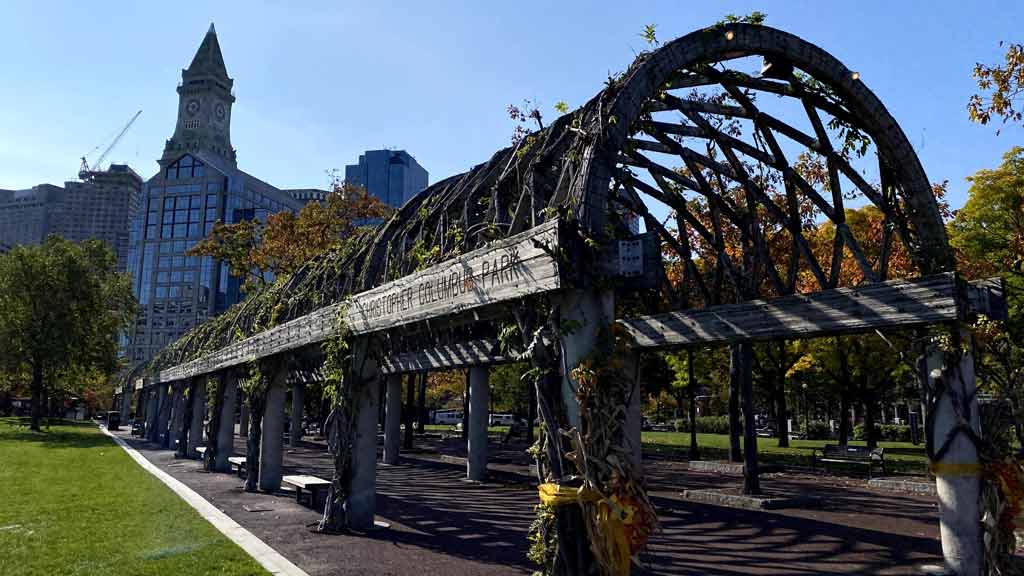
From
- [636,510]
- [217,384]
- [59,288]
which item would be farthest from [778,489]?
[59,288]

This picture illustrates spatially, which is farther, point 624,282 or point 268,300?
point 268,300

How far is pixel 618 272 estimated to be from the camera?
526 cm

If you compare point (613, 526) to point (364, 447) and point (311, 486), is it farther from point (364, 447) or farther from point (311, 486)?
point (311, 486)

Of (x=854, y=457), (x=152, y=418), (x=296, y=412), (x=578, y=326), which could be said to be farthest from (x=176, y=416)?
(x=578, y=326)

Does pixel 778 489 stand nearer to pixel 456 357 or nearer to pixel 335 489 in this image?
pixel 456 357

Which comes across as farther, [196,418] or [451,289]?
Result: [196,418]

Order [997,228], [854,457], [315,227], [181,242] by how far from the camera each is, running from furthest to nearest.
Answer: [181,242] → [315,227] → [997,228] → [854,457]

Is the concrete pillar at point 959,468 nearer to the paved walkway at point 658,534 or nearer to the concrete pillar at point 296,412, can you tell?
the paved walkway at point 658,534

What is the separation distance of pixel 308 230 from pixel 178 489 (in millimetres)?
17415

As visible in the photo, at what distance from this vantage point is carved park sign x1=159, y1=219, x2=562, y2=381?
5656 mm

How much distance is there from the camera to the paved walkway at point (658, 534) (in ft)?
27.1

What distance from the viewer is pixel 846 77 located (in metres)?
7.91

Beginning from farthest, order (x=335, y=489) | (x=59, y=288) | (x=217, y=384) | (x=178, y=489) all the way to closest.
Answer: (x=59, y=288)
(x=217, y=384)
(x=178, y=489)
(x=335, y=489)

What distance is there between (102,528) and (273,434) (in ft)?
17.2
